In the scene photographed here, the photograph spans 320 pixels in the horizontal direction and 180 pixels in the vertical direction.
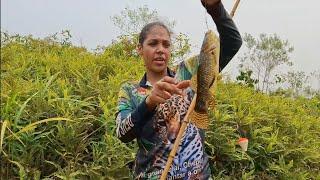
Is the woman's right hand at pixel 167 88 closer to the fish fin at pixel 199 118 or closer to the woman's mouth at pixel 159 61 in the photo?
the fish fin at pixel 199 118

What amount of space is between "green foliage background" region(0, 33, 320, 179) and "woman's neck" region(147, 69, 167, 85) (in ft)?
3.87

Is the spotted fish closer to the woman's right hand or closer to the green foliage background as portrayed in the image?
the woman's right hand

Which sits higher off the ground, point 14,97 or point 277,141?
point 14,97

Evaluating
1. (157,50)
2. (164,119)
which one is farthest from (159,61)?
(164,119)

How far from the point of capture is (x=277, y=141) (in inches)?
172

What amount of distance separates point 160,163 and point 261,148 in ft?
8.48

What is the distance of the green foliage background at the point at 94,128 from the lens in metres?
3.21

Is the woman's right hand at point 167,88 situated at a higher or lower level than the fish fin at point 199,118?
higher

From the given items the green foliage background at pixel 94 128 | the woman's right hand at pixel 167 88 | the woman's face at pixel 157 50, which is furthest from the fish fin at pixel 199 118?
the green foliage background at pixel 94 128

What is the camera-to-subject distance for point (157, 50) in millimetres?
1929

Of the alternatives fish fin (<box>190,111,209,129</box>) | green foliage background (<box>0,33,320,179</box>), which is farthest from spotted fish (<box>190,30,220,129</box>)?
green foliage background (<box>0,33,320,179</box>)

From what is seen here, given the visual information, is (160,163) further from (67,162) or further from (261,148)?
(261,148)

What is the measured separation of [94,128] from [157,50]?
1881 mm

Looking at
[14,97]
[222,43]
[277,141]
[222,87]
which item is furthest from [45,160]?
[222,87]
